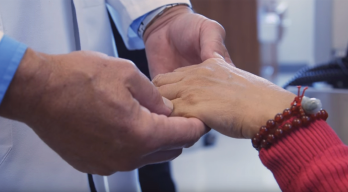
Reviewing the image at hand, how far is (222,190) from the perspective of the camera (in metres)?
1.56

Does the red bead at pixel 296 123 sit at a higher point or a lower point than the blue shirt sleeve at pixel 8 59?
lower

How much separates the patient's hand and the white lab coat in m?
0.22

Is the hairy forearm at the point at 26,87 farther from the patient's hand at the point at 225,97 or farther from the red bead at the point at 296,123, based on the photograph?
the red bead at the point at 296,123

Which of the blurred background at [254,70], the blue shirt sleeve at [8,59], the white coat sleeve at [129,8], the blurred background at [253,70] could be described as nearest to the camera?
the blue shirt sleeve at [8,59]

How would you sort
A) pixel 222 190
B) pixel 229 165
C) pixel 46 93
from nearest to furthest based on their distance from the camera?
pixel 46 93 → pixel 222 190 → pixel 229 165

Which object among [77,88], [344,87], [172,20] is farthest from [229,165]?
[77,88]

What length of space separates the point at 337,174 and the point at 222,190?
1.18 meters

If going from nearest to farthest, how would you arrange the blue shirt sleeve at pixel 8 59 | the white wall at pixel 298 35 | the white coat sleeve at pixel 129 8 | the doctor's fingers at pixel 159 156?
the blue shirt sleeve at pixel 8 59, the doctor's fingers at pixel 159 156, the white coat sleeve at pixel 129 8, the white wall at pixel 298 35

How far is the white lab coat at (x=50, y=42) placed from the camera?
62 centimetres

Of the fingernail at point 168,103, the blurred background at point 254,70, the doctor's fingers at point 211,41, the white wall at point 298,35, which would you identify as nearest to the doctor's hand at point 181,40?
the doctor's fingers at point 211,41

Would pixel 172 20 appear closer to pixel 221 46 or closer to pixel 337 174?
pixel 221 46

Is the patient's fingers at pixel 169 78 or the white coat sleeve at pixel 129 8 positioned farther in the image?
the white coat sleeve at pixel 129 8

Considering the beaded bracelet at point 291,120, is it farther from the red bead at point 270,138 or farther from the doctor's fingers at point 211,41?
the doctor's fingers at point 211,41

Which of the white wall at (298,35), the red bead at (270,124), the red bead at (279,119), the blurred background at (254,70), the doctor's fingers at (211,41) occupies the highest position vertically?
the doctor's fingers at (211,41)
